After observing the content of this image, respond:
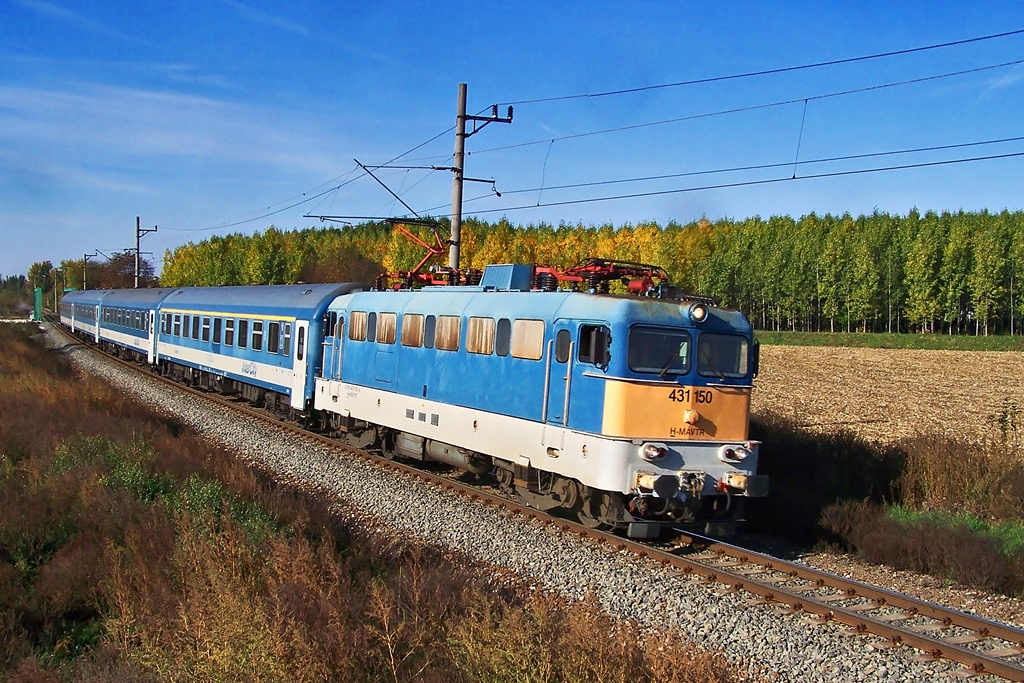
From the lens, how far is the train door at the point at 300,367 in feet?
62.4

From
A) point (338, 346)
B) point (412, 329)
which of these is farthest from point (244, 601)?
point (338, 346)

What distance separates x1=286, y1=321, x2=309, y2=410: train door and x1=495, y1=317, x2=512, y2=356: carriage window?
26.2 feet

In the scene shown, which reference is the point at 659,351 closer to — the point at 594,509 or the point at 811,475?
the point at 594,509

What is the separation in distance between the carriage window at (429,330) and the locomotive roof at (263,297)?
517 centimetres

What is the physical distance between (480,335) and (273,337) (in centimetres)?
1000

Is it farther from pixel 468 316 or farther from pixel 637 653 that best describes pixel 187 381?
pixel 637 653

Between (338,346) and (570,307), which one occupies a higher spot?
(570,307)

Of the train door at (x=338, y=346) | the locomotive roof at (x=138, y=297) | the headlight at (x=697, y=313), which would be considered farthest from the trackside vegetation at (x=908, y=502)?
the locomotive roof at (x=138, y=297)

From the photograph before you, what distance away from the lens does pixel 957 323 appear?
7844 cm

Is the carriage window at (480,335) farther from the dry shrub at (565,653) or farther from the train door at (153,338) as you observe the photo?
the train door at (153,338)

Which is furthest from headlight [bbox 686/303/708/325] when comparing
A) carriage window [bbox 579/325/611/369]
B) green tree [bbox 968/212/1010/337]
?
green tree [bbox 968/212/1010/337]

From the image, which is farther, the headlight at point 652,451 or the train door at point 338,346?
the train door at point 338,346

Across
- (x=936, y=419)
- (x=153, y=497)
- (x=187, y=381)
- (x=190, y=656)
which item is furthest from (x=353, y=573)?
(x=187, y=381)

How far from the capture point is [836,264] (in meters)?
74.8
